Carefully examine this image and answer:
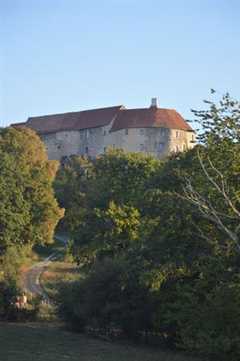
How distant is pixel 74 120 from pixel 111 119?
314 inches

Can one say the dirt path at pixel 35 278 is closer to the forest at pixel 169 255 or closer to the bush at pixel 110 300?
the forest at pixel 169 255

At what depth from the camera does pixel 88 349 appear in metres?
23.7

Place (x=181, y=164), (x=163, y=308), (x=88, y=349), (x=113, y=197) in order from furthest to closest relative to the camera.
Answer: (x=113, y=197), (x=181, y=164), (x=88, y=349), (x=163, y=308)

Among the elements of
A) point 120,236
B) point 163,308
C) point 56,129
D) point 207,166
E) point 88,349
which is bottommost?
point 88,349

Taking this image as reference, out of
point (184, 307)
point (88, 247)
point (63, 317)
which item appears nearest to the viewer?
point (184, 307)

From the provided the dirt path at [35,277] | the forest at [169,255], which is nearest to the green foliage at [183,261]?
the forest at [169,255]

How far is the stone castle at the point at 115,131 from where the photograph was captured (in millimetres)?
99562

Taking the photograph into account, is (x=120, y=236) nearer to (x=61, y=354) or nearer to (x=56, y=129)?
(x=61, y=354)

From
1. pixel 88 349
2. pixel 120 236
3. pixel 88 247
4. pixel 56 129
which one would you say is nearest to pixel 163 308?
pixel 88 349

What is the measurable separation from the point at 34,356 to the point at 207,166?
8.04 m

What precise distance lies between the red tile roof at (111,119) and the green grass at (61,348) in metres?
73.7

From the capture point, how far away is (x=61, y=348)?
23.3 metres

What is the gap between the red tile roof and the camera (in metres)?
100

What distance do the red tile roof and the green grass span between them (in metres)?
73.7
